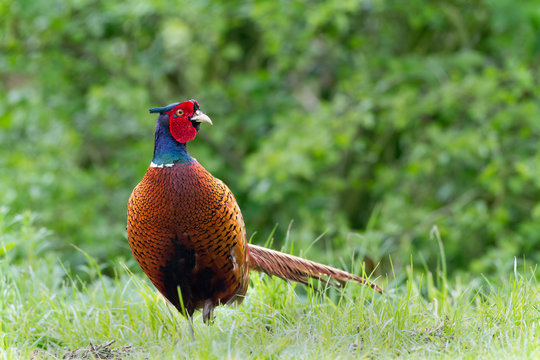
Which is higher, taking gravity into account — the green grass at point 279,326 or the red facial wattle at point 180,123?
the red facial wattle at point 180,123

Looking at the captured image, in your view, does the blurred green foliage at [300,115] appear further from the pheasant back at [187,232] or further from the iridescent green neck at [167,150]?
the iridescent green neck at [167,150]

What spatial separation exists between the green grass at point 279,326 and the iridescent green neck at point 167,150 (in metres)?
0.67

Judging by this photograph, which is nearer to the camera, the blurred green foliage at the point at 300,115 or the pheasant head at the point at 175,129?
the pheasant head at the point at 175,129

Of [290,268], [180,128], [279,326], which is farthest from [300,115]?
[279,326]

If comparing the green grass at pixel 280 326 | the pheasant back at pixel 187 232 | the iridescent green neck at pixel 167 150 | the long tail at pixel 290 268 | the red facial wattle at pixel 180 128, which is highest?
the red facial wattle at pixel 180 128

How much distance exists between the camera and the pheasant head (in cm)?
282

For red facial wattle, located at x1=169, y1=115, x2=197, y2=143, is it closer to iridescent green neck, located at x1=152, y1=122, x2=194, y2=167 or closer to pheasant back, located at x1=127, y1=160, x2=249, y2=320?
iridescent green neck, located at x1=152, y1=122, x2=194, y2=167

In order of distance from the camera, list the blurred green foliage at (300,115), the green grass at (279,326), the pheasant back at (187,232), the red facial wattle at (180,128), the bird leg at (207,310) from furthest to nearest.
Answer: the blurred green foliage at (300,115) → the bird leg at (207,310) → the red facial wattle at (180,128) → the pheasant back at (187,232) → the green grass at (279,326)

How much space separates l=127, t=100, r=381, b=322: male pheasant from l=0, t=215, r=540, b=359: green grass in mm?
190

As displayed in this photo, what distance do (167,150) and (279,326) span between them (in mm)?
916

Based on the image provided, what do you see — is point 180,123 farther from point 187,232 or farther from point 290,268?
point 290,268

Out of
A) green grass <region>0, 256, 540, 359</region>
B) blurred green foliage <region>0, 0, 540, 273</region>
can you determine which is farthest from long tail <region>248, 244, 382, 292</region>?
blurred green foliage <region>0, 0, 540, 273</region>

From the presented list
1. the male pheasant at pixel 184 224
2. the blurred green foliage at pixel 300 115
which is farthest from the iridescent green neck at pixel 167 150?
the blurred green foliage at pixel 300 115

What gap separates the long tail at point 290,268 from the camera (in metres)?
3.18
